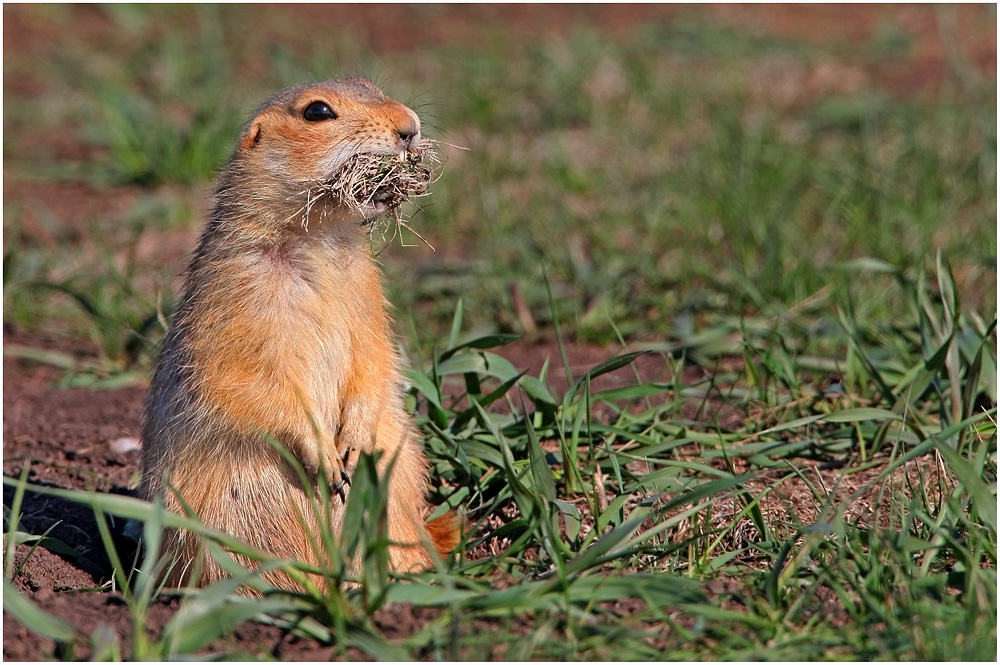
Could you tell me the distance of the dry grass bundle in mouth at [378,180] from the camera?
10.9 feet

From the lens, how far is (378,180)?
3342 millimetres

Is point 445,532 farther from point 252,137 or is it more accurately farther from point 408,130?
point 252,137

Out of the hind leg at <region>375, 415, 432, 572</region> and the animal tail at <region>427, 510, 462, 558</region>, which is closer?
the hind leg at <region>375, 415, 432, 572</region>

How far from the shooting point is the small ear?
358cm

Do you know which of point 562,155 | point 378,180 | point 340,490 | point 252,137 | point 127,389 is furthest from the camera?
point 562,155

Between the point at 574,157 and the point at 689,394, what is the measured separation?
10.8ft

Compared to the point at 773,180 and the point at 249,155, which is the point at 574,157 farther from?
the point at 249,155

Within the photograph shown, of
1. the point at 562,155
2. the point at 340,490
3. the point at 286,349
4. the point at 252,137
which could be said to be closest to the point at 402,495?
the point at 340,490

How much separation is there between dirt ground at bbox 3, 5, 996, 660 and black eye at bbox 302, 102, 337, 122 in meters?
1.36

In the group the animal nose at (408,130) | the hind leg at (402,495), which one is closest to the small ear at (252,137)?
the animal nose at (408,130)

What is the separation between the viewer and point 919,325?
415 centimetres

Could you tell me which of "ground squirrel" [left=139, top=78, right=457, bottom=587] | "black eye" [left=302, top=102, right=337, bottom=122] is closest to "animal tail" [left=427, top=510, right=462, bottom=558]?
"ground squirrel" [left=139, top=78, right=457, bottom=587]

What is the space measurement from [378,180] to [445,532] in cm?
105

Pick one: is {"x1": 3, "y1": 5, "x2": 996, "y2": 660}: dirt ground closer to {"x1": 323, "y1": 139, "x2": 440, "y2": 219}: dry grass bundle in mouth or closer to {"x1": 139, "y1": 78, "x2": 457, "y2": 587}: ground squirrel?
{"x1": 139, "y1": 78, "x2": 457, "y2": 587}: ground squirrel
